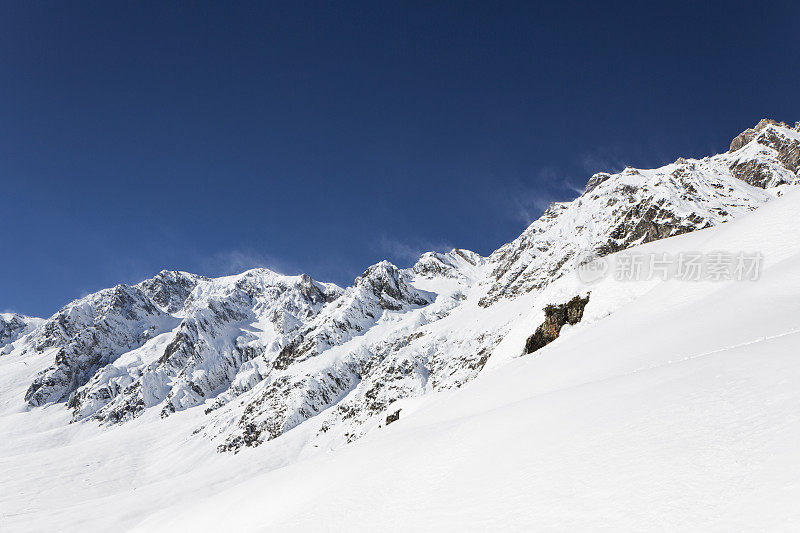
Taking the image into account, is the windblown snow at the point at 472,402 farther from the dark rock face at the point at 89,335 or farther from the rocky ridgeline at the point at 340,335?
the dark rock face at the point at 89,335

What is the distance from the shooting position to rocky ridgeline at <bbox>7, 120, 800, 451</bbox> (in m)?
86.2

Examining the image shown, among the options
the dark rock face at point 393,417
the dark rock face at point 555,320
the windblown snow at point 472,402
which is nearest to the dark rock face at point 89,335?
the windblown snow at point 472,402

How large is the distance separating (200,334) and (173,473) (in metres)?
76.8

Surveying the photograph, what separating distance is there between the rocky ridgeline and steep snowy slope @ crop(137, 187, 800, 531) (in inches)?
2049

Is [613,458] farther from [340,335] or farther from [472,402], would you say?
[340,335]

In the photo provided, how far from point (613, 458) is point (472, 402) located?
26.7 feet

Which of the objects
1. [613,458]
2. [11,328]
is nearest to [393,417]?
[613,458]

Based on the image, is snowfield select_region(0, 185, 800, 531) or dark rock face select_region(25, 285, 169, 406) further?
dark rock face select_region(25, 285, 169, 406)

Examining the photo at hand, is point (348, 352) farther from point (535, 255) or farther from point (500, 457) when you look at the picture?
point (500, 457)

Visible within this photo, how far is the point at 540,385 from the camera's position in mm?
11234

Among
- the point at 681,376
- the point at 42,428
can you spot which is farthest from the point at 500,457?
the point at 42,428

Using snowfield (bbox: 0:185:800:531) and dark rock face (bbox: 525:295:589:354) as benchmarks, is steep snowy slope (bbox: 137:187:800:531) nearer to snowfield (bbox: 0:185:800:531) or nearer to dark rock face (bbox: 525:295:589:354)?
snowfield (bbox: 0:185:800:531)

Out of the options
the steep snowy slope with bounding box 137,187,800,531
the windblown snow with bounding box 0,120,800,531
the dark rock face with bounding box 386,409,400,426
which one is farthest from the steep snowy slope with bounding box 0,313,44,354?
the steep snowy slope with bounding box 137,187,800,531

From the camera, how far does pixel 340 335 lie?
123 m
